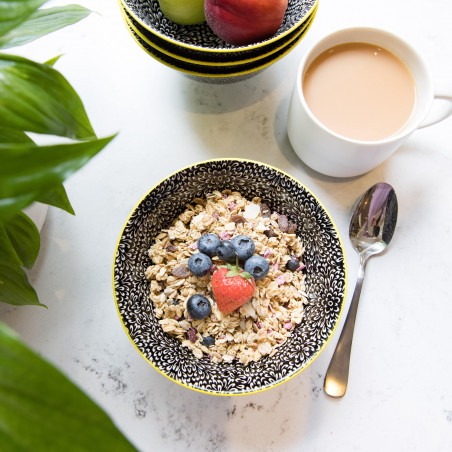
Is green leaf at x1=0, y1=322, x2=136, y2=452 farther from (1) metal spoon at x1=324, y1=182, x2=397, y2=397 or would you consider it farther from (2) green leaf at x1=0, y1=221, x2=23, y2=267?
(1) metal spoon at x1=324, y1=182, x2=397, y2=397

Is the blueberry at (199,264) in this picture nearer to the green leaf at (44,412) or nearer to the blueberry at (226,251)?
the blueberry at (226,251)

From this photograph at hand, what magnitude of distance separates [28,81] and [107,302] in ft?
1.50

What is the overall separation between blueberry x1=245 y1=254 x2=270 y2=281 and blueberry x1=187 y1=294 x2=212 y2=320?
0.09 m

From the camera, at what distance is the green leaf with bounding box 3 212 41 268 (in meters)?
0.68

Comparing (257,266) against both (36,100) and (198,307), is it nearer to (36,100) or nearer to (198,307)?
(198,307)

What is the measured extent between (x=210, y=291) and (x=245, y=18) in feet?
1.52

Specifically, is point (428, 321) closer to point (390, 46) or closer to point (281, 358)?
point (281, 358)

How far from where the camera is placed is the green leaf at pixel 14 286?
25.5 inches

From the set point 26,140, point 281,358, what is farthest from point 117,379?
point 26,140

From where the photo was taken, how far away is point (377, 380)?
A: 2.79 feet

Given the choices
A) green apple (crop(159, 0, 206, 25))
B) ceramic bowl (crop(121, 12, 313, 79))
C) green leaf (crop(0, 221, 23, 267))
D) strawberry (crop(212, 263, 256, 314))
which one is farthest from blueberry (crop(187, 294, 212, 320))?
green apple (crop(159, 0, 206, 25))

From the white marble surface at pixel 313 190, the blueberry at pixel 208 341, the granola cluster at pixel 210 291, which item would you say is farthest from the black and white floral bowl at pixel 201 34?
the blueberry at pixel 208 341

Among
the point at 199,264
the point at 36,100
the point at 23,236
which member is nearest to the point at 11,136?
the point at 36,100

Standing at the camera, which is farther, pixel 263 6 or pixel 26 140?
pixel 263 6
